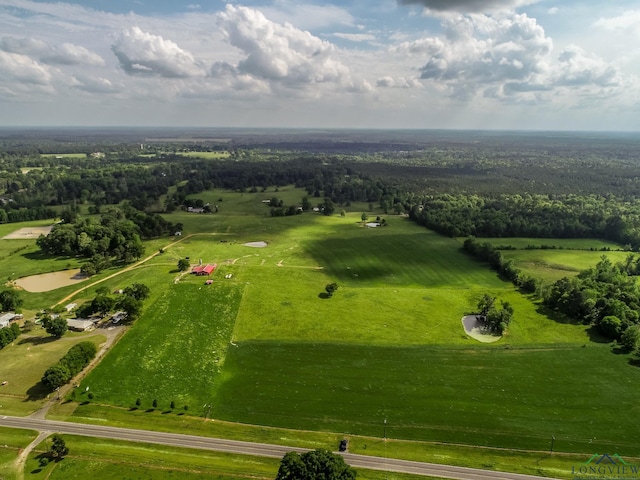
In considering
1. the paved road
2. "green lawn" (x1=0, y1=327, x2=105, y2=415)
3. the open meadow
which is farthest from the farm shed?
the paved road

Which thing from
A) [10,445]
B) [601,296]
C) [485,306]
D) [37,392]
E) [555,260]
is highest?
[601,296]

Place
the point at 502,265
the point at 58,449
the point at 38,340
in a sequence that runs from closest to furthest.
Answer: the point at 58,449, the point at 38,340, the point at 502,265

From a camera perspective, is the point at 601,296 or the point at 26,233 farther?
the point at 26,233

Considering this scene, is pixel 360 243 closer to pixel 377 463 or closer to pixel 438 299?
pixel 438 299

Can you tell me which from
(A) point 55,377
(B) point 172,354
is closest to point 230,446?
(B) point 172,354

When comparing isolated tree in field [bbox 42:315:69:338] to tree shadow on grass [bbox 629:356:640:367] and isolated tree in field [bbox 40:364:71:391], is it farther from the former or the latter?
tree shadow on grass [bbox 629:356:640:367]

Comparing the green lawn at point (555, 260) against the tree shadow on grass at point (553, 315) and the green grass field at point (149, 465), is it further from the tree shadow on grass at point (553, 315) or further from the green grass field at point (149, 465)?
the green grass field at point (149, 465)

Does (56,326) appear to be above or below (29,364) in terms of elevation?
above

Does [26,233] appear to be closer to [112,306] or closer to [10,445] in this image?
[112,306]
